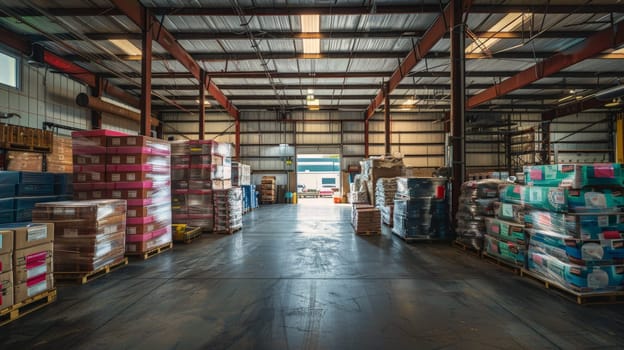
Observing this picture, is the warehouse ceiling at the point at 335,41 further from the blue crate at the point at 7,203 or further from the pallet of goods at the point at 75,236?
the pallet of goods at the point at 75,236

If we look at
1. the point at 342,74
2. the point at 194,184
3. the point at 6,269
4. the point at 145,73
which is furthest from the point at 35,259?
the point at 342,74

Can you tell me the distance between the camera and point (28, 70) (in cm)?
969

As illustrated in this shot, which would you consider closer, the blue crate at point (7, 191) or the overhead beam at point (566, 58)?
the blue crate at point (7, 191)

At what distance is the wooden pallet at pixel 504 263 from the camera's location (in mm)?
4334

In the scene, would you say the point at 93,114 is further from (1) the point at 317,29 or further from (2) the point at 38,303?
(2) the point at 38,303

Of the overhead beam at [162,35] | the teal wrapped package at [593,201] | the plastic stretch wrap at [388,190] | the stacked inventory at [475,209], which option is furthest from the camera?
the plastic stretch wrap at [388,190]

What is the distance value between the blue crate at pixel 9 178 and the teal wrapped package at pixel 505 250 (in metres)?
10.00

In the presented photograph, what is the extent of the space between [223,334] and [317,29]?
29.5ft

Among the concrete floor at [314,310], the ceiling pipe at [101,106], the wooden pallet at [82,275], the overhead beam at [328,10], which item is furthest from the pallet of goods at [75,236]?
the ceiling pipe at [101,106]

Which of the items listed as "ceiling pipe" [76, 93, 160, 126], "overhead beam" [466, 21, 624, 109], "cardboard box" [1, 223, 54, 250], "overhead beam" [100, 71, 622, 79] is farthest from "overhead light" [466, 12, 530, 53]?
"ceiling pipe" [76, 93, 160, 126]

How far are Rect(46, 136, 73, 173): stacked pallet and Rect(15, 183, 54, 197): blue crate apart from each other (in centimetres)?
406

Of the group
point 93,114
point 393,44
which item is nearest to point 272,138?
point 93,114

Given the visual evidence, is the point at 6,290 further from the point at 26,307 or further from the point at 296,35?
the point at 296,35

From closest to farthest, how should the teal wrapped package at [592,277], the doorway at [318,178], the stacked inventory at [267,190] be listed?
the teal wrapped package at [592,277] < the stacked inventory at [267,190] < the doorway at [318,178]
